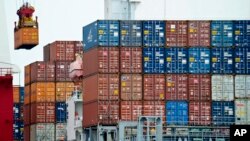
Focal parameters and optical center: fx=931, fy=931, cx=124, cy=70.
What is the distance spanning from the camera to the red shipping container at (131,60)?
215 feet

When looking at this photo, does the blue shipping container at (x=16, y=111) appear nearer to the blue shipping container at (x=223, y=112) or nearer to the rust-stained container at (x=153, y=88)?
the rust-stained container at (x=153, y=88)

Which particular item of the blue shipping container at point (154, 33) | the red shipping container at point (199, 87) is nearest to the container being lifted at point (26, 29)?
the blue shipping container at point (154, 33)

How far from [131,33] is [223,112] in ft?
28.1

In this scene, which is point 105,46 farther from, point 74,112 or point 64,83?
point 64,83

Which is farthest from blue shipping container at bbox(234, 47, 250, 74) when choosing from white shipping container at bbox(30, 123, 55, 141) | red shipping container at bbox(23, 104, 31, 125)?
red shipping container at bbox(23, 104, 31, 125)

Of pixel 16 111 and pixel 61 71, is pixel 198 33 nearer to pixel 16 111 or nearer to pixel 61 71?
pixel 61 71

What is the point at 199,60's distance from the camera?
65.7 metres

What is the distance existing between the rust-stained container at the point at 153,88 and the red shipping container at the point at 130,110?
0.85 metres

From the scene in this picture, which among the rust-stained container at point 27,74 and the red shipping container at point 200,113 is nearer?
the red shipping container at point 200,113

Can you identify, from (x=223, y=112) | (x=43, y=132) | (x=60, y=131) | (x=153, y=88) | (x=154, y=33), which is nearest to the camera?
(x=223, y=112)

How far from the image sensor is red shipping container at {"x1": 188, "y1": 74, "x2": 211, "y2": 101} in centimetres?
6500

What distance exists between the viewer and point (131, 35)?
65.9 metres

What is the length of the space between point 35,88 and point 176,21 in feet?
86.1

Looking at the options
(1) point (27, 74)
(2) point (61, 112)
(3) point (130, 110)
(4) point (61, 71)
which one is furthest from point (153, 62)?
(1) point (27, 74)
